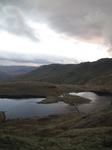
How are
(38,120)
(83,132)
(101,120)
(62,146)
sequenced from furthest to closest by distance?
1. (38,120)
2. (101,120)
3. (83,132)
4. (62,146)

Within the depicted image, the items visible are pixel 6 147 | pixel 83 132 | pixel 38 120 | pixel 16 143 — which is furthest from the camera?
pixel 38 120

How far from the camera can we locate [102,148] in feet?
127

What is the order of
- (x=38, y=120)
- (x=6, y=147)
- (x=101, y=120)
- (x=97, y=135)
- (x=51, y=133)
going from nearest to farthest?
(x=6, y=147) → (x=97, y=135) → (x=51, y=133) → (x=101, y=120) → (x=38, y=120)

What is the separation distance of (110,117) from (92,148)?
33.1m

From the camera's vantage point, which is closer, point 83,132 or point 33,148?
point 33,148

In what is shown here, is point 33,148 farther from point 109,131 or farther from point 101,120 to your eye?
point 101,120

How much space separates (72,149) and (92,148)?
161 inches

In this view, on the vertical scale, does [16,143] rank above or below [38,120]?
above

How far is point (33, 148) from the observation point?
119ft

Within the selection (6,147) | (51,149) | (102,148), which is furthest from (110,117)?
(6,147)

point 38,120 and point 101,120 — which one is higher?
point 101,120

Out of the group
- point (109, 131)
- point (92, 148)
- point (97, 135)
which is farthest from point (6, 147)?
point (109, 131)

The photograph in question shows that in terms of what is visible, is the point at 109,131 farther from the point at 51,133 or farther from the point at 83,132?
the point at 51,133

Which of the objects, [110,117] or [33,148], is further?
[110,117]
